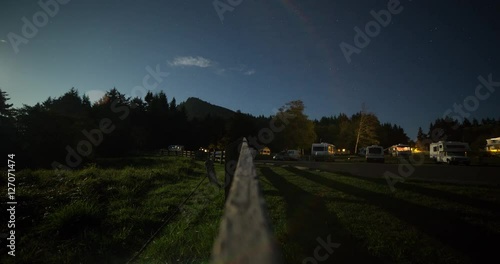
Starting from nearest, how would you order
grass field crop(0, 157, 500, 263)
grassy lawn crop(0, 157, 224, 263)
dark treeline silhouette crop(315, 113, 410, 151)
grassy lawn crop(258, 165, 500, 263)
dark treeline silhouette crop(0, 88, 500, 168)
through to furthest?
grassy lawn crop(258, 165, 500, 263), grass field crop(0, 157, 500, 263), grassy lawn crop(0, 157, 224, 263), dark treeline silhouette crop(0, 88, 500, 168), dark treeline silhouette crop(315, 113, 410, 151)

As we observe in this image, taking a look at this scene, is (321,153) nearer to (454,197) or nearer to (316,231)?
(454,197)

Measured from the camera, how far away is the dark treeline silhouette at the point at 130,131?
91.0 ft

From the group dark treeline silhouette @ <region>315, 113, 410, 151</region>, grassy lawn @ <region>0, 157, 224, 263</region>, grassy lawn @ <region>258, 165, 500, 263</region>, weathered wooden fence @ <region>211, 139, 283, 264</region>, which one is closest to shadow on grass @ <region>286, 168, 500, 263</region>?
grassy lawn @ <region>258, 165, 500, 263</region>

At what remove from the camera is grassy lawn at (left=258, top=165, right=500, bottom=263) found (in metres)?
3.60

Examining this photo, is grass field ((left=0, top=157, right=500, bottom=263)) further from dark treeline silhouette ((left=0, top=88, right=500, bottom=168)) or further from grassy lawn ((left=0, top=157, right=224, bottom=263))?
dark treeline silhouette ((left=0, top=88, right=500, bottom=168))

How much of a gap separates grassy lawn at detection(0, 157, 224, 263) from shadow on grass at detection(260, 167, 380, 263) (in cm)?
147

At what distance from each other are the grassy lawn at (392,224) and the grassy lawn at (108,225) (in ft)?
Answer: 4.79

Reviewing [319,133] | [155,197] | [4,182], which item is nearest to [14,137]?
[4,182]

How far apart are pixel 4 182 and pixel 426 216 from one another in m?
12.6

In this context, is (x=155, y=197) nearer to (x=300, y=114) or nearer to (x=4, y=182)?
(x=4, y=182)

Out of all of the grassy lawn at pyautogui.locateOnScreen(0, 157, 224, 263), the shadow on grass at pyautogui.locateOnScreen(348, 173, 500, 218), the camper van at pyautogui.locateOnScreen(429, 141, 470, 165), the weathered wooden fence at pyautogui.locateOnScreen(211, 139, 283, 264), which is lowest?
the grassy lawn at pyautogui.locateOnScreen(0, 157, 224, 263)

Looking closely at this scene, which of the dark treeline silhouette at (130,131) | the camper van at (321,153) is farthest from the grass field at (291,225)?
the camper van at (321,153)

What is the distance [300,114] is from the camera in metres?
56.1

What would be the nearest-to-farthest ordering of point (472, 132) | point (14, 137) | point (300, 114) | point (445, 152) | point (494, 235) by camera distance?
1. point (494, 235)
2. point (445, 152)
3. point (14, 137)
4. point (300, 114)
5. point (472, 132)
